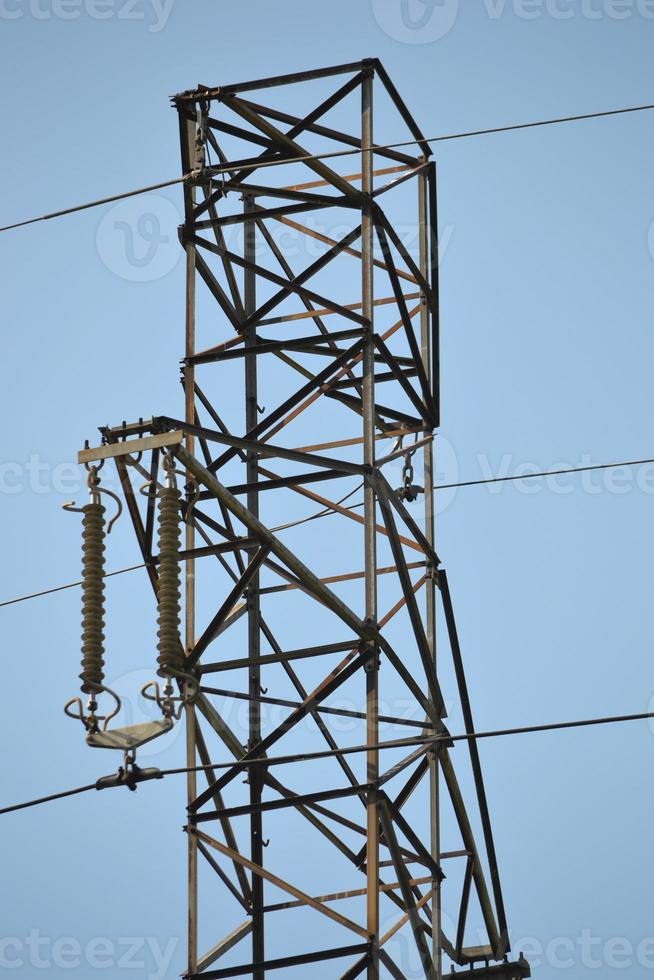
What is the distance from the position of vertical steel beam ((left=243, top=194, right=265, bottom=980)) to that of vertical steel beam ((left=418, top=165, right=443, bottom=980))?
196cm

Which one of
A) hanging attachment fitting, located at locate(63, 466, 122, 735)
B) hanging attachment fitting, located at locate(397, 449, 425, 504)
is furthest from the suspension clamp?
hanging attachment fitting, located at locate(397, 449, 425, 504)

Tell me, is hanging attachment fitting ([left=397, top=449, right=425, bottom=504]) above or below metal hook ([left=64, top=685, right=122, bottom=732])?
above

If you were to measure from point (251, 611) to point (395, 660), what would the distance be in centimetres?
207

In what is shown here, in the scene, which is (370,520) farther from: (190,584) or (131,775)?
(131,775)

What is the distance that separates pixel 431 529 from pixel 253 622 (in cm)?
246

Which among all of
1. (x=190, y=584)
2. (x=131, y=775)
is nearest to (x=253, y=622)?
(x=190, y=584)

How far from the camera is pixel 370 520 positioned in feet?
75.7

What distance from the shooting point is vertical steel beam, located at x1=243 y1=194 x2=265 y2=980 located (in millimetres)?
23766

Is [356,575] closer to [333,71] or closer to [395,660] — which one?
[395,660]

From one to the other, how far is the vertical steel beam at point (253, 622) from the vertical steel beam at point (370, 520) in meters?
1.33

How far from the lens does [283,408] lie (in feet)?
80.4

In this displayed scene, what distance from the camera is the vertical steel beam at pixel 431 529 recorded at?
2431 cm

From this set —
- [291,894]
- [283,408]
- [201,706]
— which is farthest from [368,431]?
[291,894]

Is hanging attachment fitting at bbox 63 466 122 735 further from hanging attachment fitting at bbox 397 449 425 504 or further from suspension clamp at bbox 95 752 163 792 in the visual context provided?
hanging attachment fitting at bbox 397 449 425 504
